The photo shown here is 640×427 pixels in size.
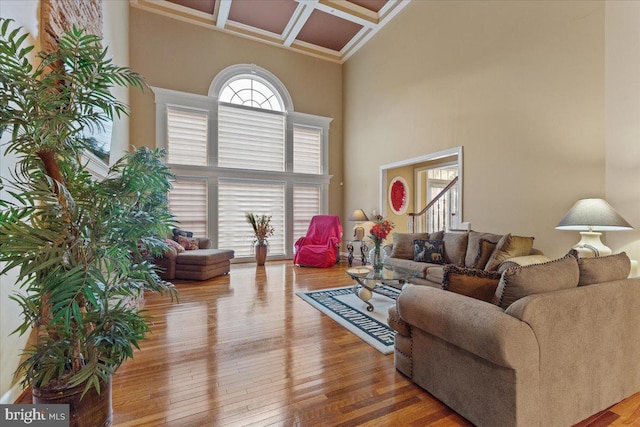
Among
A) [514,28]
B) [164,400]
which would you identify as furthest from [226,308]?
[514,28]

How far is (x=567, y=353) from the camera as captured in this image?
5.05ft

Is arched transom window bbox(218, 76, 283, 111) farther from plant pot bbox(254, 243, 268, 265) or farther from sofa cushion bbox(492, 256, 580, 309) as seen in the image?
sofa cushion bbox(492, 256, 580, 309)

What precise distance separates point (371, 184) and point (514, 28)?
3846 millimetres

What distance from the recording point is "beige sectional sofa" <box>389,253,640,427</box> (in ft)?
4.67

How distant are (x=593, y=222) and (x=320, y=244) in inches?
189

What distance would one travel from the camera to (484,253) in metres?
3.83

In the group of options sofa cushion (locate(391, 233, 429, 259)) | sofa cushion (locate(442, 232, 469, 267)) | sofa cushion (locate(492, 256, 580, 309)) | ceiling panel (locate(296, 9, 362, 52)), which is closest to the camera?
sofa cushion (locate(492, 256, 580, 309))

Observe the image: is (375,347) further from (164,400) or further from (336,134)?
(336,134)

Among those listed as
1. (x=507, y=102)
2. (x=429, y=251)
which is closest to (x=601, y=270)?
(x=429, y=251)

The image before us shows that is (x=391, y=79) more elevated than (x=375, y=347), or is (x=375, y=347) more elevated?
(x=391, y=79)

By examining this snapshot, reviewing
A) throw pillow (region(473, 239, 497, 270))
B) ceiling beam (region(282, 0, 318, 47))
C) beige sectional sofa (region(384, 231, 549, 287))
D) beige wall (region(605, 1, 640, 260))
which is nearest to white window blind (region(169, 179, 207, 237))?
ceiling beam (region(282, 0, 318, 47))

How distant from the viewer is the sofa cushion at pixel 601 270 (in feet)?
5.86

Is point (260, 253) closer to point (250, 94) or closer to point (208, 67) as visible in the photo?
point (250, 94)

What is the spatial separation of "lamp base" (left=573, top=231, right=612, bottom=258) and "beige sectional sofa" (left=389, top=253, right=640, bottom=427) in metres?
1.09
